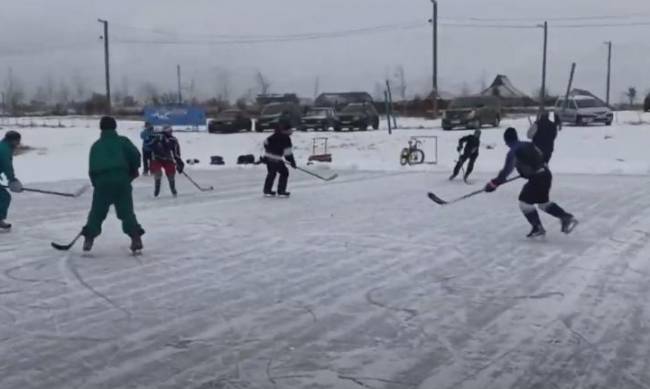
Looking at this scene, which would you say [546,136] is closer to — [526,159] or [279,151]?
[279,151]

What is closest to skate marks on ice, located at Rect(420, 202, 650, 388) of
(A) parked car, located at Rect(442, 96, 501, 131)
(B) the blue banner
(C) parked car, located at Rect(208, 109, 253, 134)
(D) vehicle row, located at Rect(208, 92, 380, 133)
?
(A) parked car, located at Rect(442, 96, 501, 131)

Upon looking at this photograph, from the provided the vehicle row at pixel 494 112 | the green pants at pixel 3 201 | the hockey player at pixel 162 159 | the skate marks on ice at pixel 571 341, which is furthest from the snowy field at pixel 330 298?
the vehicle row at pixel 494 112

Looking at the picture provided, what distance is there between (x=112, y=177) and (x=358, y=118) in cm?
3114

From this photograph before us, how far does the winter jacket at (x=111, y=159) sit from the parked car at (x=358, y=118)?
30.7 m

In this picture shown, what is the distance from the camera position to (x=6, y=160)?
462 inches

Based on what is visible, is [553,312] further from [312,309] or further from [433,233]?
[433,233]

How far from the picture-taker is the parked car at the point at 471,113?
3800 centimetres

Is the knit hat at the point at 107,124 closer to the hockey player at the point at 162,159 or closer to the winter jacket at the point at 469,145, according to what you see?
the hockey player at the point at 162,159

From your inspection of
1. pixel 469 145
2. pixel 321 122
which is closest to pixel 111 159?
pixel 469 145

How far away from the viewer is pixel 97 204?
31.6ft

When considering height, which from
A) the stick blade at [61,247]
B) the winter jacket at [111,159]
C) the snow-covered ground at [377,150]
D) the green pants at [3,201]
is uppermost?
the winter jacket at [111,159]

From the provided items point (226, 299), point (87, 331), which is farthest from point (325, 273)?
point (87, 331)

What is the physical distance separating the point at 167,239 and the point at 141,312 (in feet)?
13.4

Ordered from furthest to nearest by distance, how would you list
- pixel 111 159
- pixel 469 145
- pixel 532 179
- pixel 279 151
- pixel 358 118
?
pixel 358 118 < pixel 469 145 < pixel 279 151 < pixel 532 179 < pixel 111 159
